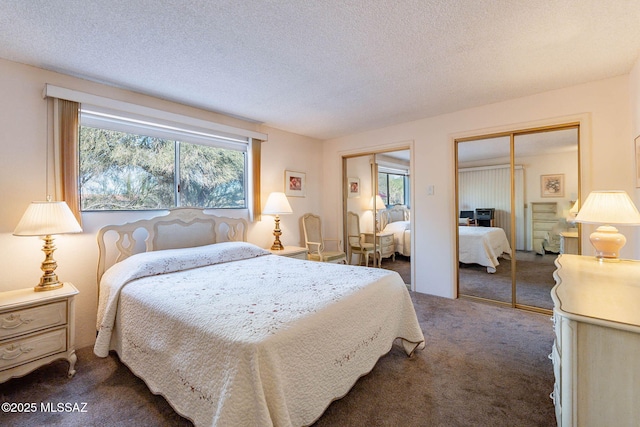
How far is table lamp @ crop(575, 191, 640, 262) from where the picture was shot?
5.98 ft

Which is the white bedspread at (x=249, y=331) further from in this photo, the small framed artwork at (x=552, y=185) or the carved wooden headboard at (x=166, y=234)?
the small framed artwork at (x=552, y=185)

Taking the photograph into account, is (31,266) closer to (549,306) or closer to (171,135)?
(171,135)

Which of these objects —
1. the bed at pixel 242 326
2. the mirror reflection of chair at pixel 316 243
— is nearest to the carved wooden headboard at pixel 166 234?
the bed at pixel 242 326

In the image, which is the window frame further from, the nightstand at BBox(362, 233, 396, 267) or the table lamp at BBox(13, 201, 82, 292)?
the table lamp at BBox(13, 201, 82, 292)

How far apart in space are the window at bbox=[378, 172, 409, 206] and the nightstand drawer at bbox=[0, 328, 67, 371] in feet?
12.6

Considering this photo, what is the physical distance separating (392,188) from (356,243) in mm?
1070

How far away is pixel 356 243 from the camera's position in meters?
4.61

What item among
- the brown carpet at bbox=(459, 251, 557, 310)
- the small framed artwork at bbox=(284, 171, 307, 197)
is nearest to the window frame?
the small framed artwork at bbox=(284, 171, 307, 197)

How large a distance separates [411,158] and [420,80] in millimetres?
1396

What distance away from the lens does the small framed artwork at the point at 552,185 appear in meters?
2.99

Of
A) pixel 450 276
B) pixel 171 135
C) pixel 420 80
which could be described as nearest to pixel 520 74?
pixel 420 80

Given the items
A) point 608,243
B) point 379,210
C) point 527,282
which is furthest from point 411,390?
point 379,210

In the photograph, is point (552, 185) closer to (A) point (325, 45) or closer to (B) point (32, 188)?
(A) point (325, 45)

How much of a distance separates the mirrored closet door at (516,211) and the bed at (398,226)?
0.75m
